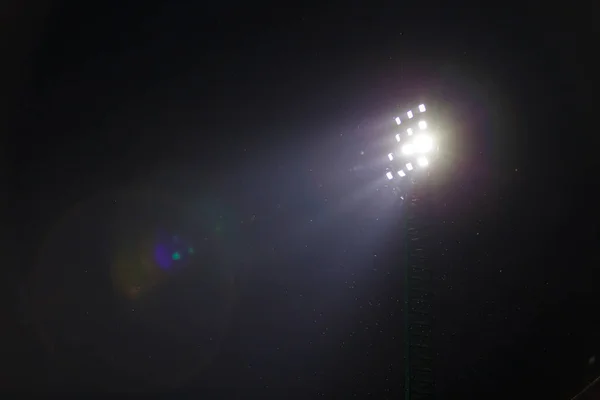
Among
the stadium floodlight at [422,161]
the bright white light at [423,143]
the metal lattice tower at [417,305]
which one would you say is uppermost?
the bright white light at [423,143]

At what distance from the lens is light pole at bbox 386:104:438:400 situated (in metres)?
2.22

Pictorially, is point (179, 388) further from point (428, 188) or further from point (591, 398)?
point (591, 398)

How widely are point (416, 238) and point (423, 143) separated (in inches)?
20.4

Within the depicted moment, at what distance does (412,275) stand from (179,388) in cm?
172

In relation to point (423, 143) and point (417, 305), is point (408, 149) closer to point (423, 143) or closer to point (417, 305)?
point (423, 143)

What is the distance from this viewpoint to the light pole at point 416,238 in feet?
7.30

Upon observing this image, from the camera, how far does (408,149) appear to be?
2.26 metres

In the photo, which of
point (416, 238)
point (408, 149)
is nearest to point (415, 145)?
point (408, 149)

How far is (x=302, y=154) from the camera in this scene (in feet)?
8.36

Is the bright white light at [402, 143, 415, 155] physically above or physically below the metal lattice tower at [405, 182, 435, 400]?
above

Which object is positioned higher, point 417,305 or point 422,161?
point 422,161

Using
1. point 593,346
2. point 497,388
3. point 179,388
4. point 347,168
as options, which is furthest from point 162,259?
point 593,346

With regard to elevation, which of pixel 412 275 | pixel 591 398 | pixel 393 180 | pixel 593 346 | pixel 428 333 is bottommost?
pixel 591 398

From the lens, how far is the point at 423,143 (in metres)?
2.23
